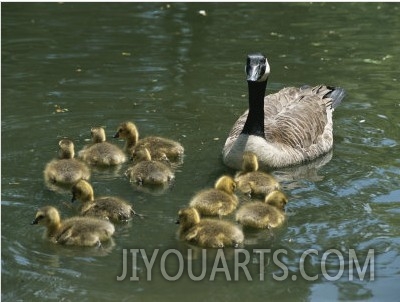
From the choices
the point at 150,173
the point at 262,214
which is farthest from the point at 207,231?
the point at 150,173

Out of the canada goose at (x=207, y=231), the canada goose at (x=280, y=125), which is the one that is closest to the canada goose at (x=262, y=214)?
the canada goose at (x=207, y=231)

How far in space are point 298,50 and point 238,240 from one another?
7.33 meters

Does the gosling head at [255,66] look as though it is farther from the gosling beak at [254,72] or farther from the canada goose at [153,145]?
the canada goose at [153,145]

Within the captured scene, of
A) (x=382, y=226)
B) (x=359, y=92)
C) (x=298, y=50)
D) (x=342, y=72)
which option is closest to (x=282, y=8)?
(x=298, y=50)

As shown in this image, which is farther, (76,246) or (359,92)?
(359,92)

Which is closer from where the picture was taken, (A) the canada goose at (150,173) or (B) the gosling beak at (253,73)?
(A) the canada goose at (150,173)

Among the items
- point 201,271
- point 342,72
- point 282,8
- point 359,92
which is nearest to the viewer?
point 201,271

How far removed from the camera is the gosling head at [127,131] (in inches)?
418

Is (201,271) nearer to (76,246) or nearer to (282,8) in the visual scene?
(76,246)

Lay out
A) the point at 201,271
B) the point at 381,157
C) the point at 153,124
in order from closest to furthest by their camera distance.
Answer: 1. the point at 201,271
2. the point at 381,157
3. the point at 153,124

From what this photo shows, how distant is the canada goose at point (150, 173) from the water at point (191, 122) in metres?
0.12

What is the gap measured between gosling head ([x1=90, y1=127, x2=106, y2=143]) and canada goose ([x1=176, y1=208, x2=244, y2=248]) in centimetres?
258

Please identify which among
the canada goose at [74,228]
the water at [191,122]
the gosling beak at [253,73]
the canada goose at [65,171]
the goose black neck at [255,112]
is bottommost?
the water at [191,122]

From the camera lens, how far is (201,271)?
7.65 meters
